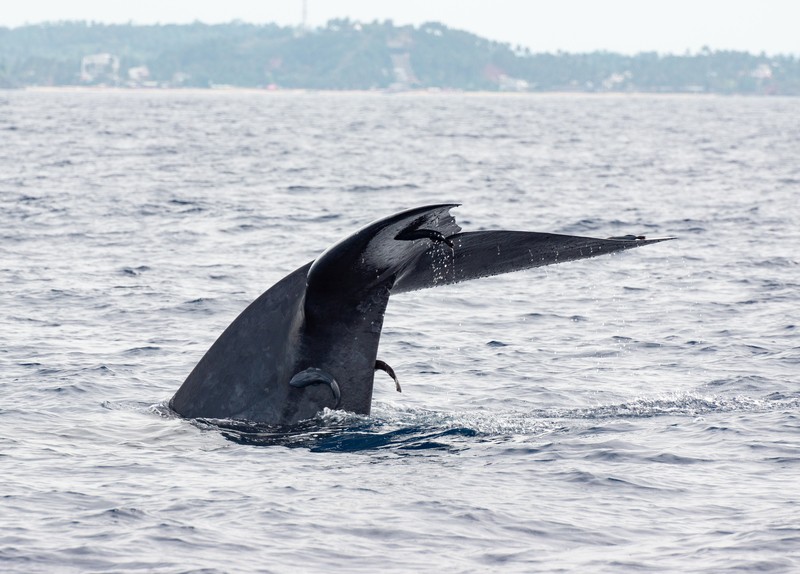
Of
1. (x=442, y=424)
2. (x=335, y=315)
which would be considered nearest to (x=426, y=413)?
(x=442, y=424)

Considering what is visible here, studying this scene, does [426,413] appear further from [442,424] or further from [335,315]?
[335,315]

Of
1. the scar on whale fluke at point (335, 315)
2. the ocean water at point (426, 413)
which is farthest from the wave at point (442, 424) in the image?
the scar on whale fluke at point (335, 315)

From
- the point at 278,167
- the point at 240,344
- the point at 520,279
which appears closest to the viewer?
the point at 240,344

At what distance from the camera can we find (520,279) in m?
18.2

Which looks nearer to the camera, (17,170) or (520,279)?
(520,279)

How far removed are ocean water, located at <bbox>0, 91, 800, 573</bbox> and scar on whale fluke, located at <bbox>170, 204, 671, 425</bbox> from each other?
0.44 m

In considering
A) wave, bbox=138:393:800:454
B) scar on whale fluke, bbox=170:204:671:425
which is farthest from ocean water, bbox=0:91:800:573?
scar on whale fluke, bbox=170:204:671:425

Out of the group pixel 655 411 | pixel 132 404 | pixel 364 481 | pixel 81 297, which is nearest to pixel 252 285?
pixel 81 297

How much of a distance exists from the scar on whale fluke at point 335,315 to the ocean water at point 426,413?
0.44 metres

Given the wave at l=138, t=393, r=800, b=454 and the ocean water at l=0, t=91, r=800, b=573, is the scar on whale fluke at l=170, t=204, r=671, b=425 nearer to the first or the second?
the wave at l=138, t=393, r=800, b=454

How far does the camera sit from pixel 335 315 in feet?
24.1

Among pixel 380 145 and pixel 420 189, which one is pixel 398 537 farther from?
pixel 380 145

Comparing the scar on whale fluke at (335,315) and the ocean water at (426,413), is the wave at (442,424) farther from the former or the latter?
the scar on whale fluke at (335,315)

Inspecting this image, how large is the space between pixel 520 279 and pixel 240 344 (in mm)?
11071
